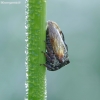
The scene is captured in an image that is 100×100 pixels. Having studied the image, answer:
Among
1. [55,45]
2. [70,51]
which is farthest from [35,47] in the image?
[70,51]

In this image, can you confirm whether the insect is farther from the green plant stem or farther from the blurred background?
the blurred background

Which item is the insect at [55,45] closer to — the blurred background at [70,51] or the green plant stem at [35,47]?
the green plant stem at [35,47]

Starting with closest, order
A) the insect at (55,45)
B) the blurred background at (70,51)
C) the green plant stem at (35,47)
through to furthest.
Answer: the green plant stem at (35,47), the insect at (55,45), the blurred background at (70,51)

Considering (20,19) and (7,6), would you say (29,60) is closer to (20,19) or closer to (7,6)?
(7,6)

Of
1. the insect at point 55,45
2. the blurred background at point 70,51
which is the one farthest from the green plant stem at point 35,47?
the blurred background at point 70,51

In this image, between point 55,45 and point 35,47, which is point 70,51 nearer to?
point 55,45

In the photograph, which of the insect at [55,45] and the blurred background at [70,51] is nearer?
the insect at [55,45]
